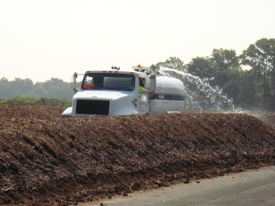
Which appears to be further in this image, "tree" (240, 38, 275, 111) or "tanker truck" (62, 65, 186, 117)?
"tree" (240, 38, 275, 111)

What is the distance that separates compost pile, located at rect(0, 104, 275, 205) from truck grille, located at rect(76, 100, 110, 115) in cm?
272

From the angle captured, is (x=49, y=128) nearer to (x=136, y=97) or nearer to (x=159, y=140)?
(x=159, y=140)

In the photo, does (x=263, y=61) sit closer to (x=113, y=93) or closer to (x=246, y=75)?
(x=246, y=75)

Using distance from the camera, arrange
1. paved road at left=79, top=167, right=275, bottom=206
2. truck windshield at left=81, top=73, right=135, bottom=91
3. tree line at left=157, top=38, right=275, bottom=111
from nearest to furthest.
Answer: paved road at left=79, top=167, right=275, bottom=206 → truck windshield at left=81, top=73, right=135, bottom=91 → tree line at left=157, top=38, right=275, bottom=111

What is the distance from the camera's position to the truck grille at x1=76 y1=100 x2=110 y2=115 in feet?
54.8

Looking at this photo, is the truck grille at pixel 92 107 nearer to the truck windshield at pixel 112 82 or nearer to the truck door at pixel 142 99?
the truck windshield at pixel 112 82

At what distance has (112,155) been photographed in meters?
10.7

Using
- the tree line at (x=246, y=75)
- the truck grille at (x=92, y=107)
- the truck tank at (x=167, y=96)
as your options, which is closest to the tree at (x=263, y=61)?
the tree line at (x=246, y=75)

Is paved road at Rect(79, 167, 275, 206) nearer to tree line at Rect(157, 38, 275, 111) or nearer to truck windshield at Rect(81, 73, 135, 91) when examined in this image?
truck windshield at Rect(81, 73, 135, 91)

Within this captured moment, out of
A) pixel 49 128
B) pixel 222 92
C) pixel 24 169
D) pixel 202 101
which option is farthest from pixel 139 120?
pixel 222 92

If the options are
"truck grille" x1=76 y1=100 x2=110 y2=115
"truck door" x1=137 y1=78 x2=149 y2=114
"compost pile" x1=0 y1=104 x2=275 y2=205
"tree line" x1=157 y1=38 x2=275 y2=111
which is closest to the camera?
"compost pile" x1=0 y1=104 x2=275 y2=205

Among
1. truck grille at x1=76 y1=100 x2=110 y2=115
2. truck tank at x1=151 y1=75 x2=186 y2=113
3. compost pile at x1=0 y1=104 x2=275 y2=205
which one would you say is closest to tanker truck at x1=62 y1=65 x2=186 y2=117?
truck grille at x1=76 y1=100 x2=110 y2=115

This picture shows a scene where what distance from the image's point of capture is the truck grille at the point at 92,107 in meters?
16.7

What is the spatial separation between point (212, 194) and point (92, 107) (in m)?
8.60
